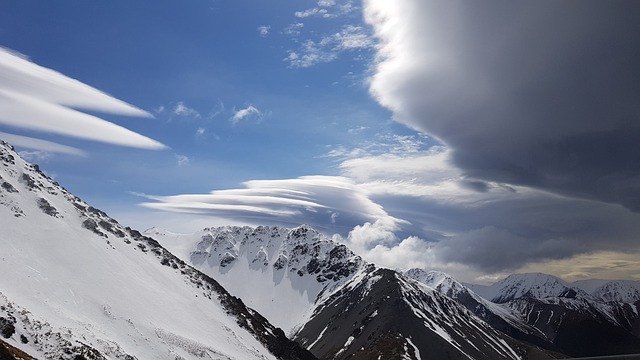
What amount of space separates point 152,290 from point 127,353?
2113 inches

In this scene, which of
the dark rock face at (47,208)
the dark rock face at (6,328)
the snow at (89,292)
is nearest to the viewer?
the dark rock face at (6,328)

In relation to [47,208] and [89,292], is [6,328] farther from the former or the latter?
[47,208]

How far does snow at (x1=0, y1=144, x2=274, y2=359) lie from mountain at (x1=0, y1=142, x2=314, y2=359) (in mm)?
319

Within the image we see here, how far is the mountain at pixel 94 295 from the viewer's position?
68250mm

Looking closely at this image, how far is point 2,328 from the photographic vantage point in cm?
5688

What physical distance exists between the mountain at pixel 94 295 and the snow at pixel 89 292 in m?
0.32

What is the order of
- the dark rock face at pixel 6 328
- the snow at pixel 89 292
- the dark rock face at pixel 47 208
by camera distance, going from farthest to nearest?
1. the dark rock face at pixel 47 208
2. the snow at pixel 89 292
3. the dark rock face at pixel 6 328

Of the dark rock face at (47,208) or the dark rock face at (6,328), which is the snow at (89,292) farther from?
the dark rock face at (47,208)

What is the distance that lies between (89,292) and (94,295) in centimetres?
126

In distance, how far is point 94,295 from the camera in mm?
98812

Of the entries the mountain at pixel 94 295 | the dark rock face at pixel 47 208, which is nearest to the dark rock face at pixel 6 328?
the mountain at pixel 94 295

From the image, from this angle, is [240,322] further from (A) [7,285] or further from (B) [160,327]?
(A) [7,285]

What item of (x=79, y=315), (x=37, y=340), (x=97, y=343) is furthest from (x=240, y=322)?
(x=37, y=340)

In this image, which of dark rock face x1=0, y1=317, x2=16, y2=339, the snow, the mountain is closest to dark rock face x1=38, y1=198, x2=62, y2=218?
the mountain
